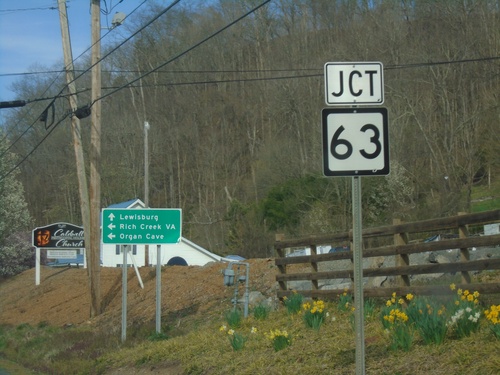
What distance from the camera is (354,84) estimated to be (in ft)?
22.1

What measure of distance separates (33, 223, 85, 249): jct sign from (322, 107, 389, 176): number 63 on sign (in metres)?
30.1

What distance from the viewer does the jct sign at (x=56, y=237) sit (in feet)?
115

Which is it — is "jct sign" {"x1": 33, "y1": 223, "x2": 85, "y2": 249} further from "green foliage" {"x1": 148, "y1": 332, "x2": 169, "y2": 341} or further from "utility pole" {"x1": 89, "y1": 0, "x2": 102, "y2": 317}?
"green foliage" {"x1": 148, "y1": 332, "x2": 169, "y2": 341}

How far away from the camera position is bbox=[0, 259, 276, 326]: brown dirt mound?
21.7m

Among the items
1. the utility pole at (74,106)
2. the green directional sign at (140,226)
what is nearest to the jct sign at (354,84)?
the green directional sign at (140,226)

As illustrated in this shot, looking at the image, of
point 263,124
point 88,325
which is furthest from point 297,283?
point 263,124

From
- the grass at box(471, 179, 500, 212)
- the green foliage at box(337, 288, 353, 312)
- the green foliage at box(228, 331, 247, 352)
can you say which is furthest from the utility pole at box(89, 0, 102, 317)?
the grass at box(471, 179, 500, 212)

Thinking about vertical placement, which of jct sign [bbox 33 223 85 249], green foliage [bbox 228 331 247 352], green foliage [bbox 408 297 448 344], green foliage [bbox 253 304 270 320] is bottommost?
green foliage [bbox 228 331 247 352]

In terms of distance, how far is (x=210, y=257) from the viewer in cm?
4512

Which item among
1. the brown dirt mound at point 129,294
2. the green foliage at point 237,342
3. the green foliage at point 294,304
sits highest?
the green foliage at point 294,304

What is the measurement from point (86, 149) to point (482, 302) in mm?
44687

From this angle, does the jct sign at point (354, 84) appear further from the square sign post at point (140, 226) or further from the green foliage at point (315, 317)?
the square sign post at point (140, 226)

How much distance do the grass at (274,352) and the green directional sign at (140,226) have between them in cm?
228

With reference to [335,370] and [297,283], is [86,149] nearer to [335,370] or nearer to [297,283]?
[297,283]
